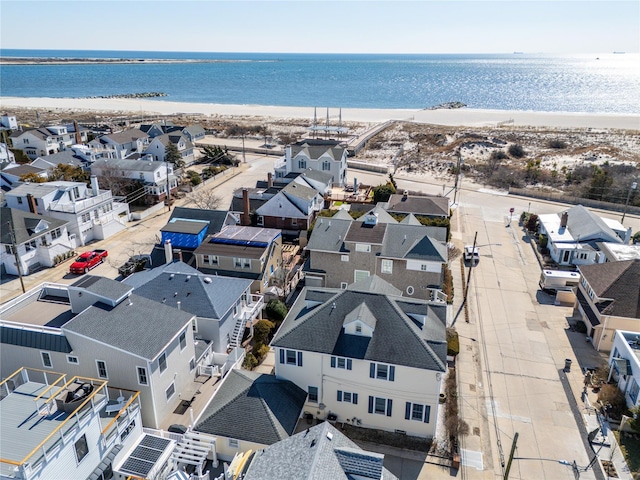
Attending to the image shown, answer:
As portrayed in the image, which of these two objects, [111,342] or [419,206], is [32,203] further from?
[419,206]

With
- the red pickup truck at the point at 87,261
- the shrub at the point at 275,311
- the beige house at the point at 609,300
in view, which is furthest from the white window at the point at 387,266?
the red pickup truck at the point at 87,261

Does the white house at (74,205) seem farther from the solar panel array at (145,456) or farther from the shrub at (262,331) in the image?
the solar panel array at (145,456)

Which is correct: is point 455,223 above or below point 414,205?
below

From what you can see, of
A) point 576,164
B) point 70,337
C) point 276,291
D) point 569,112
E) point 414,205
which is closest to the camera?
point 70,337

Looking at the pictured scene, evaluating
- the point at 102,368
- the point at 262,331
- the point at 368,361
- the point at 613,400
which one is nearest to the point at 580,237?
the point at 613,400

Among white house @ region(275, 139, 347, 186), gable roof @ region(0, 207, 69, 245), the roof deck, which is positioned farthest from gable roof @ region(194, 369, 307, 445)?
white house @ region(275, 139, 347, 186)

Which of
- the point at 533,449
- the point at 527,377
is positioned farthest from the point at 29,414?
the point at 527,377

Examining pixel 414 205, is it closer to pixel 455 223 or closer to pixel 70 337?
pixel 455 223
